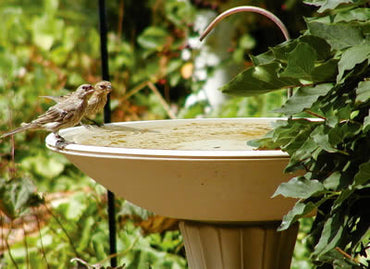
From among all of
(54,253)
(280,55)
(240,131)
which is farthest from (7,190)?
(280,55)

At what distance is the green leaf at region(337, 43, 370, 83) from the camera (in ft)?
3.73

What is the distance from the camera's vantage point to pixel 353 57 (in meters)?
1.15

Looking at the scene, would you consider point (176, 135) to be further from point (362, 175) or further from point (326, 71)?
point (362, 175)

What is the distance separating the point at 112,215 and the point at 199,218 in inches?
31.8

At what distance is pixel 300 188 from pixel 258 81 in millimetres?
273

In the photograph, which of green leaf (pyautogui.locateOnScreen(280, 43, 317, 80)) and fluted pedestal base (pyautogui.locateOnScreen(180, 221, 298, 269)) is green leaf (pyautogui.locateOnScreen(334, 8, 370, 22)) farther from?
fluted pedestal base (pyautogui.locateOnScreen(180, 221, 298, 269))

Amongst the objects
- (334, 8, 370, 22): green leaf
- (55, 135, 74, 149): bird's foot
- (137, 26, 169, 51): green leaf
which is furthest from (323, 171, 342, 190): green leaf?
(137, 26, 169, 51): green leaf

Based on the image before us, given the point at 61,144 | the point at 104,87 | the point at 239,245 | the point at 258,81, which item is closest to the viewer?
the point at 258,81

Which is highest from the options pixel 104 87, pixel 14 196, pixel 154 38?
pixel 104 87

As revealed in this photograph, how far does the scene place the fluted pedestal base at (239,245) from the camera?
1.81m

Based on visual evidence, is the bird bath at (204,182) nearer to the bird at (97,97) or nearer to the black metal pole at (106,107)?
the bird at (97,97)

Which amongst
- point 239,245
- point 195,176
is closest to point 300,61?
point 195,176

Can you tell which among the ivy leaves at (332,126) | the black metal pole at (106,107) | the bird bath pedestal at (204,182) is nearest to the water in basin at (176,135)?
the bird bath pedestal at (204,182)

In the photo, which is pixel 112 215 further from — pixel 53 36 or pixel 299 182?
pixel 53 36
